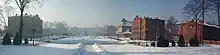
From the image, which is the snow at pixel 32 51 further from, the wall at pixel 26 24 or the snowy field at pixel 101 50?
the wall at pixel 26 24

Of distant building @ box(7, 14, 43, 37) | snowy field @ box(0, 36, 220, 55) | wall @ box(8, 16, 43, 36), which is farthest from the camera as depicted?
wall @ box(8, 16, 43, 36)

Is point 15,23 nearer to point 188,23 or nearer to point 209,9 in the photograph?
point 188,23

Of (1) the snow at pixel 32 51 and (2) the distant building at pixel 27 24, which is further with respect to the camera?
(2) the distant building at pixel 27 24

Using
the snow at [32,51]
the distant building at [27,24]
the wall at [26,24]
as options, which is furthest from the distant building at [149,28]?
the snow at [32,51]

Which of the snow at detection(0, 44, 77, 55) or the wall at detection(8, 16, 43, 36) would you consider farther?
the wall at detection(8, 16, 43, 36)

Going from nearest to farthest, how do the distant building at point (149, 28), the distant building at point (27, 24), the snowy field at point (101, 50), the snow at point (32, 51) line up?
1. the snow at point (32, 51)
2. the snowy field at point (101, 50)
3. the distant building at point (149, 28)
4. the distant building at point (27, 24)

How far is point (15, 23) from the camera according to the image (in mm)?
118938

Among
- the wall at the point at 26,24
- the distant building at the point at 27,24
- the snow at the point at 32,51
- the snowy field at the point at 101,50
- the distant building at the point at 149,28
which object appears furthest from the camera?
the wall at the point at 26,24

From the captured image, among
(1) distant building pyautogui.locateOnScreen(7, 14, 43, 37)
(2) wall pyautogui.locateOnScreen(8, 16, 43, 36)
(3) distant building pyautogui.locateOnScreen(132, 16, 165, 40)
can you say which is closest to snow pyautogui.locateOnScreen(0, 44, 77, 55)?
(3) distant building pyautogui.locateOnScreen(132, 16, 165, 40)

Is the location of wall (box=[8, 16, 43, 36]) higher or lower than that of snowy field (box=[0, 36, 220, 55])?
higher

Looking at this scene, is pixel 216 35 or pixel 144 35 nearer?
pixel 216 35

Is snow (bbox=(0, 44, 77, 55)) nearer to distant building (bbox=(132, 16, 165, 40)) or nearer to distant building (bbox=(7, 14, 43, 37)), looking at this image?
distant building (bbox=(132, 16, 165, 40))

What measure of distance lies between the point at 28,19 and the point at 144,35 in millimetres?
48214

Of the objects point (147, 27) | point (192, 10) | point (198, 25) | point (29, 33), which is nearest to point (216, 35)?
point (198, 25)
